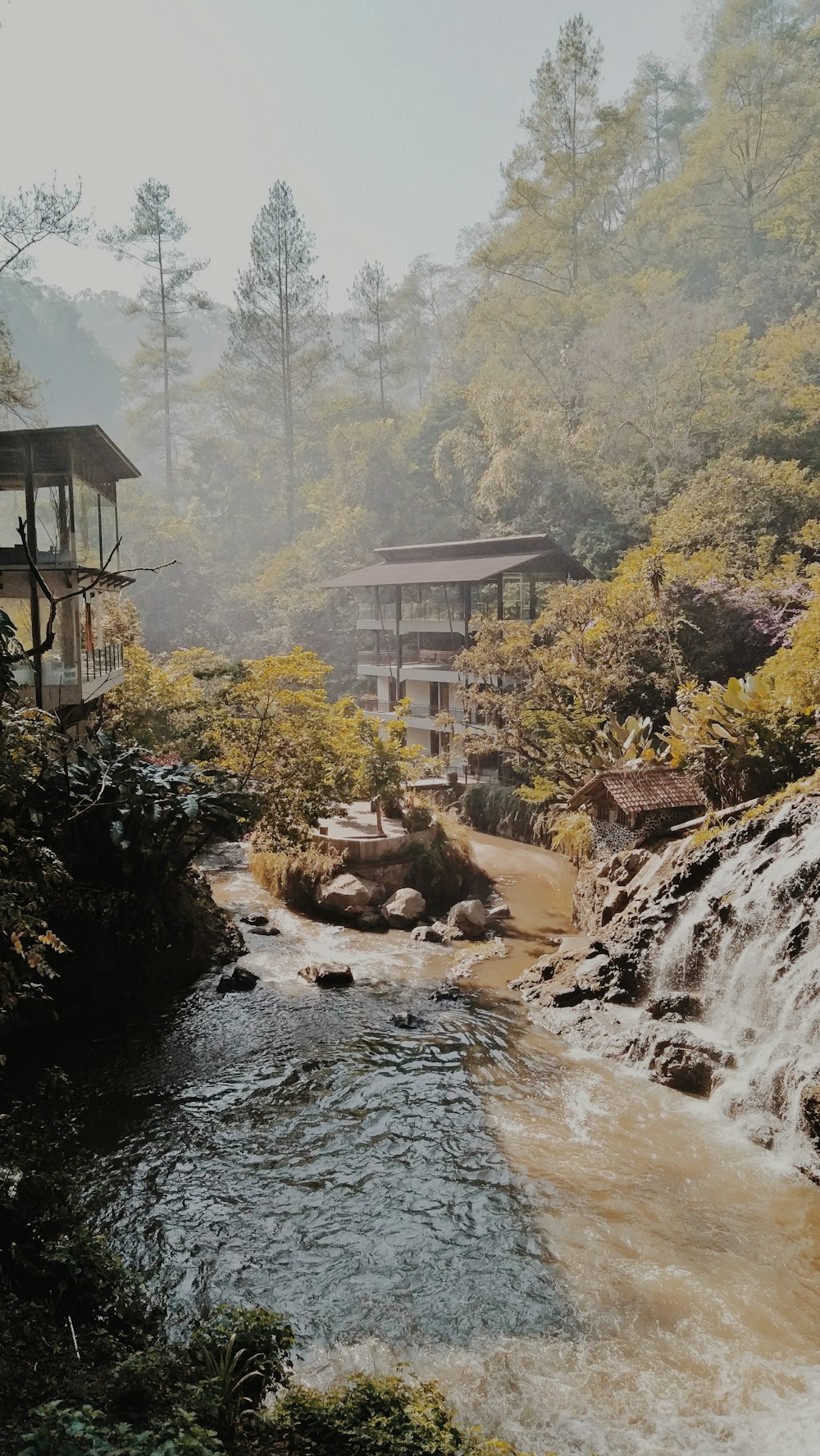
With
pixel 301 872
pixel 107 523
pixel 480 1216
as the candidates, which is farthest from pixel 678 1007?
pixel 107 523

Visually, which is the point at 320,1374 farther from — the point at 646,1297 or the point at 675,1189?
the point at 675,1189

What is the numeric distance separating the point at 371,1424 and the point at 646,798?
10660 mm

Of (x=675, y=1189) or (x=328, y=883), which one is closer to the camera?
(x=675, y=1189)

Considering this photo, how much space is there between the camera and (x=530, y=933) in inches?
616

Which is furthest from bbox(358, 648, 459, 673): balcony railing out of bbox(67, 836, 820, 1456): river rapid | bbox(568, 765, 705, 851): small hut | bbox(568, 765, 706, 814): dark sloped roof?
bbox(67, 836, 820, 1456): river rapid

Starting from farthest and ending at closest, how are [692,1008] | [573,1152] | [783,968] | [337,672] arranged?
1. [337,672]
2. [692,1008]
3. [783,968]
4. [573,1152]

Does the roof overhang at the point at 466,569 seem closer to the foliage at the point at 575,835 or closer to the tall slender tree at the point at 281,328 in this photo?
the foliage at the point at 575,835

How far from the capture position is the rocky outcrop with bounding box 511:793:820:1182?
30.1 ft

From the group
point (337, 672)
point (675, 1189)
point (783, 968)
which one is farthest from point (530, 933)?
point (337, 672)

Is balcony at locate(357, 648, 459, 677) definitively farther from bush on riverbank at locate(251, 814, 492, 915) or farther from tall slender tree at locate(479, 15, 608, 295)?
tall slender tree at locate(479, 15, 608, 295)

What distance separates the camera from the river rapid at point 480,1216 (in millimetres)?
6066

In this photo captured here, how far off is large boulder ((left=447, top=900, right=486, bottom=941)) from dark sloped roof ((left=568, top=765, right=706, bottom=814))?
3.18 meters

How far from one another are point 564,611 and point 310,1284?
668 inches

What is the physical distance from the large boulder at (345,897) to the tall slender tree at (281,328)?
38204mm
